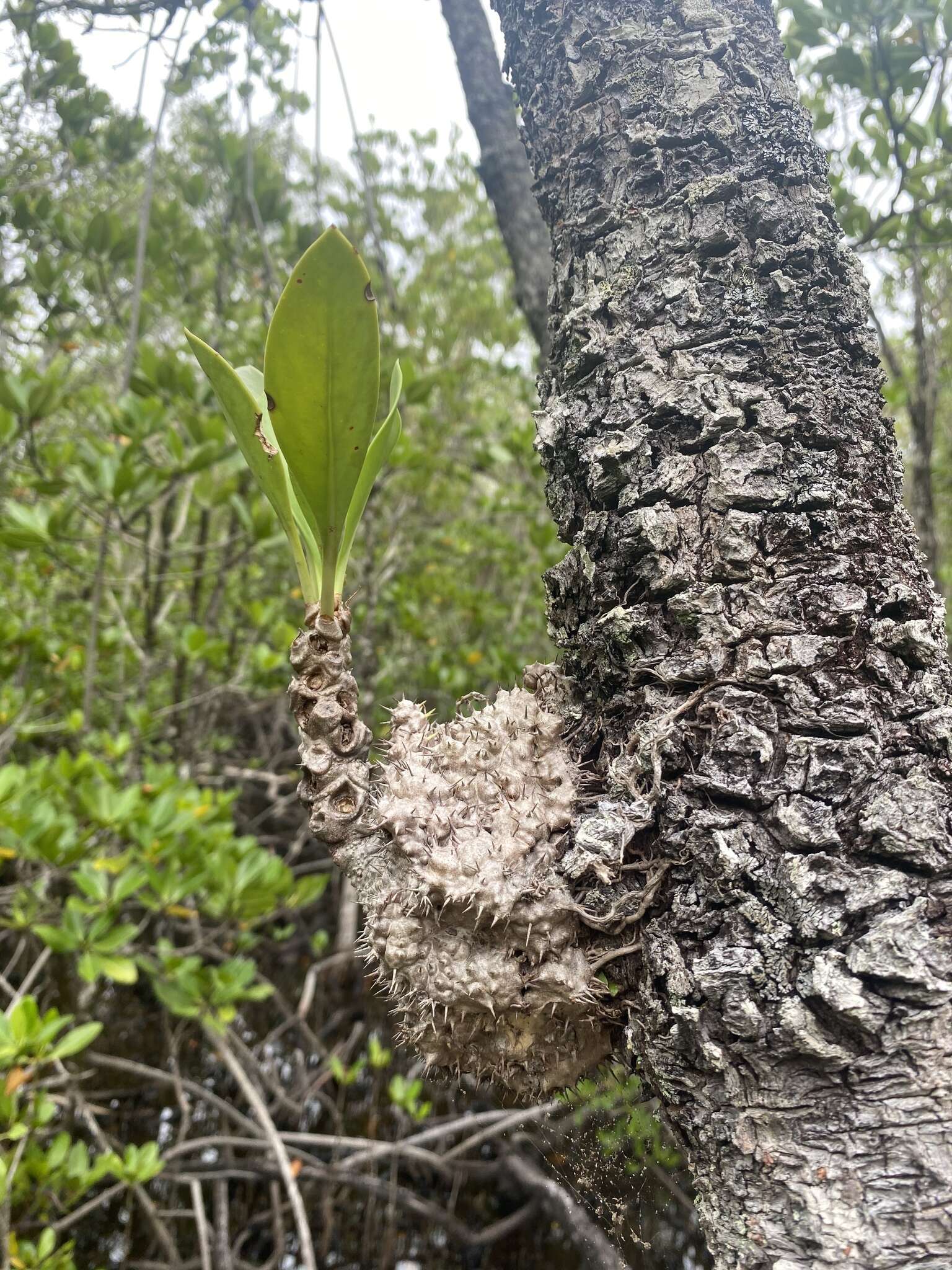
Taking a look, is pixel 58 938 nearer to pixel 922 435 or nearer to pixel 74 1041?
pixel 74 1041

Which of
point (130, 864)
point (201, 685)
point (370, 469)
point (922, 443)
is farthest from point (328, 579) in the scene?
point (922, 443)

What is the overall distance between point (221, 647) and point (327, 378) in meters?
1.72

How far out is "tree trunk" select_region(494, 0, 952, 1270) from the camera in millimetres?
425

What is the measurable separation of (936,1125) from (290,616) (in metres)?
2.96

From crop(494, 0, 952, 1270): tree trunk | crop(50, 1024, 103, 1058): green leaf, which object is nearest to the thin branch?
crop(50, 1024, 103, 1058): green leaf

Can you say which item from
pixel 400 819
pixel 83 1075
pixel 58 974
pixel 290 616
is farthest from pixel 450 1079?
pixel 58 974

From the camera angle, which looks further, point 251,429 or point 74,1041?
point 74,1041

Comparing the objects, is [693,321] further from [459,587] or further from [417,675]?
[459,587]

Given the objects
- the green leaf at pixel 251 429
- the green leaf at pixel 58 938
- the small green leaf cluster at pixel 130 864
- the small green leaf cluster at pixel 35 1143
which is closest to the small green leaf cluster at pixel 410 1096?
the small green leaf cluster at pixel 130 864

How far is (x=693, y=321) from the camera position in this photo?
1.94ft

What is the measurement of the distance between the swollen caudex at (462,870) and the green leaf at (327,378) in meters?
0.10

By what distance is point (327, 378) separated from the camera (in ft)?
1.83

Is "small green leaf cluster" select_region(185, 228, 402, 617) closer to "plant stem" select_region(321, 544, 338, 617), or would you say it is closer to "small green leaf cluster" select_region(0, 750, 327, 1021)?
"plant stem" select_region(321, 544, 338, 617)

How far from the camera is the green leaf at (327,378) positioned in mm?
521
